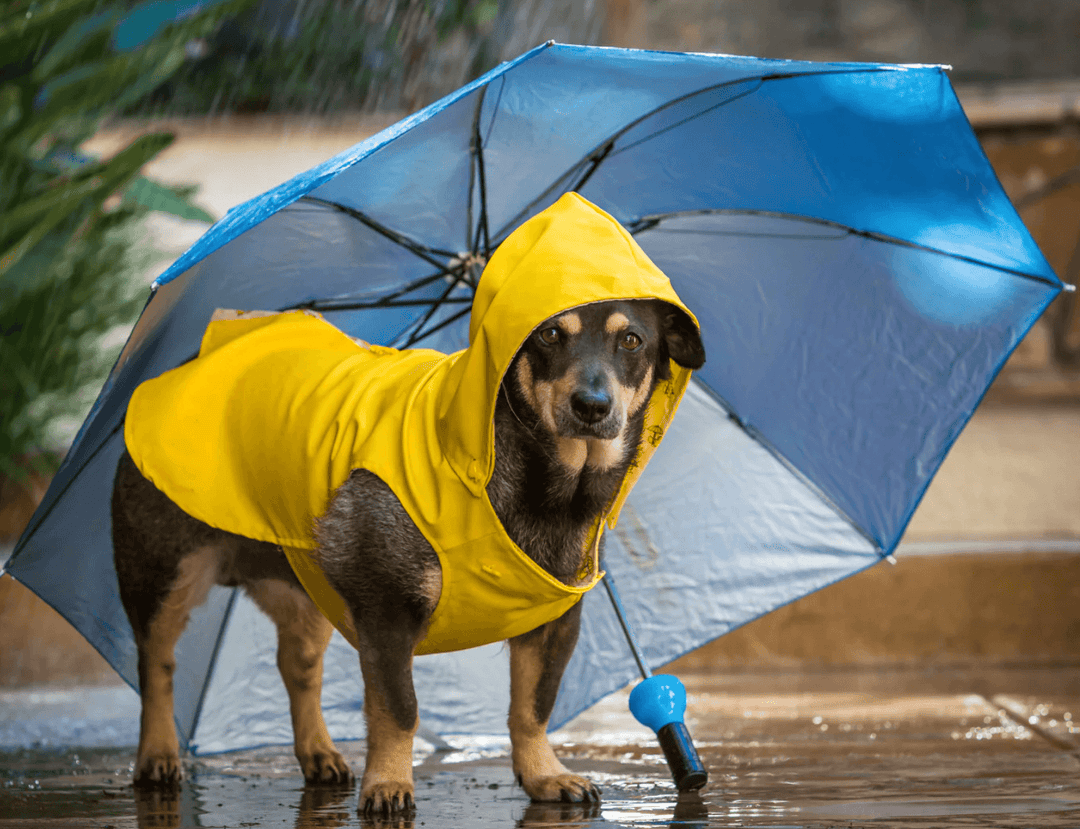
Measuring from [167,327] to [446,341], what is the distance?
0.81 m

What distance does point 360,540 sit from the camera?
2551 mm

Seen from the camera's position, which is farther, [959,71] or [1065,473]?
[959,71]

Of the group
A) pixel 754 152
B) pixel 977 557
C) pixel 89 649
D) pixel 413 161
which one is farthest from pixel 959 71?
pixel 89 649

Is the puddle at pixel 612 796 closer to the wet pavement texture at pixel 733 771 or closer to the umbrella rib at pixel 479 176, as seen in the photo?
the wet pavement texture at pixel 733 771

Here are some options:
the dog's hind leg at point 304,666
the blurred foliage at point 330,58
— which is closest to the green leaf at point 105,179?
the dog's hind leg at point 304,666

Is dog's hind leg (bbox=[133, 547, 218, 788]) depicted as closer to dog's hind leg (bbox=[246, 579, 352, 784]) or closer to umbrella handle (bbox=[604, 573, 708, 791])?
dog's hind leg (bbox=[246, 579, 352, 784])

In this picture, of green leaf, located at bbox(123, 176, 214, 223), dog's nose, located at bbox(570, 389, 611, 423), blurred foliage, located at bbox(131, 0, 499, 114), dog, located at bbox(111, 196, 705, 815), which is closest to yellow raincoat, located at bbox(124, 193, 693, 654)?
dog, located at bbox(111, 196, 705, 815)

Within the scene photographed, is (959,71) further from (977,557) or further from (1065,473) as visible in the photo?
(977,557)

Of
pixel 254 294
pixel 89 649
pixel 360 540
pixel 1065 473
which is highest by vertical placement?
pixel 1065 473

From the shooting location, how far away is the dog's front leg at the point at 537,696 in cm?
275

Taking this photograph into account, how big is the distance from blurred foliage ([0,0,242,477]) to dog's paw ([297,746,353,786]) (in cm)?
170

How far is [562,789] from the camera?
8.79ft

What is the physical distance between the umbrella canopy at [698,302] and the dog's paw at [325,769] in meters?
0.52

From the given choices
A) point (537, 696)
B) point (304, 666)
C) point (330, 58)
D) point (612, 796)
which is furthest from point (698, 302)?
point (330, 58)
